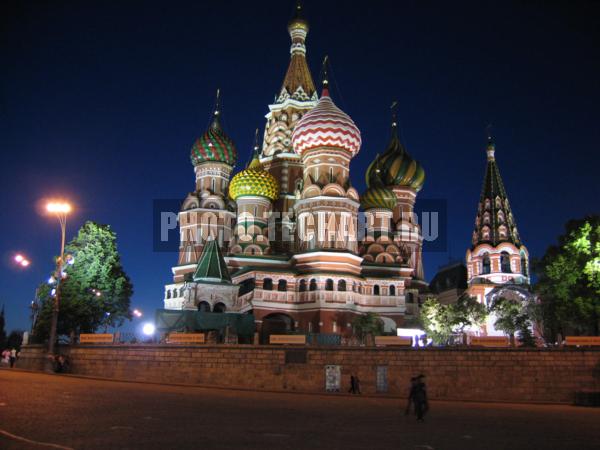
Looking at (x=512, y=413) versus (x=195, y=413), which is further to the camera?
(x=512, y=413)

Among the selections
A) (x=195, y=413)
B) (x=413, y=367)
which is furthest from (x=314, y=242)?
(x=195, y=413)

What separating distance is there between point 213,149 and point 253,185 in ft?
17.0

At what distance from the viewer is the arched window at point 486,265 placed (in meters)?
47.4

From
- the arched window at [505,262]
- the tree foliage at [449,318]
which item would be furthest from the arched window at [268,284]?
the arched window at [505,262]

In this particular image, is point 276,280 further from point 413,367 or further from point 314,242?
point 413,367

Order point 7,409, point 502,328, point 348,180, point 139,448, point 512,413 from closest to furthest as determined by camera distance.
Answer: point 139,448 → point 7,409 → point 512,413 → point 502,328 → point 348,180

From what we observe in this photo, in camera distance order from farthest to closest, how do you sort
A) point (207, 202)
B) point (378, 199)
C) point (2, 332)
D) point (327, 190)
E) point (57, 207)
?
point (2, 332)
point (378, 199)
point (207, 202)
point (327, 190)
point (57, 207)

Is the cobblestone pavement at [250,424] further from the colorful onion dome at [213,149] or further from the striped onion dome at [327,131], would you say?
the colorful onion dome at [213,149]

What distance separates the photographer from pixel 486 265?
47.7 m

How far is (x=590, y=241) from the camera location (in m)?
29.5

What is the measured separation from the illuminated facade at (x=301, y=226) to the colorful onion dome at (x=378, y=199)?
0.09 m

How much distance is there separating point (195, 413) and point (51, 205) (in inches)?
585

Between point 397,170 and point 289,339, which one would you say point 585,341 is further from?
point 397,170

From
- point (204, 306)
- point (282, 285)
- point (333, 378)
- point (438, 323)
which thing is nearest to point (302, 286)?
point (282, 285)
